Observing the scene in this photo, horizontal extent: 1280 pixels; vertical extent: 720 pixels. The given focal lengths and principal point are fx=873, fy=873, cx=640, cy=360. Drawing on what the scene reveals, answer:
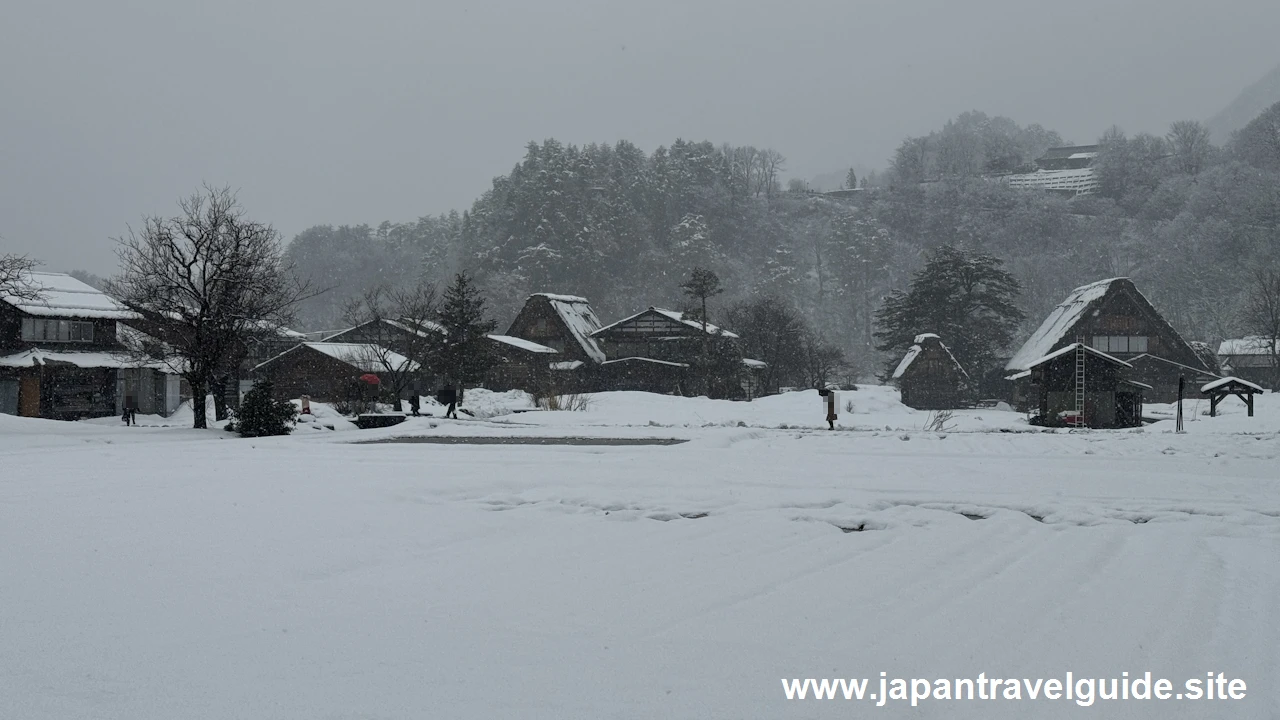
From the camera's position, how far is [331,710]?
12.7ft

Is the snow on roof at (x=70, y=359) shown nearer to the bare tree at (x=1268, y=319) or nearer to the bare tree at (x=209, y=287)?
the bare tree at (x=209, y=287)

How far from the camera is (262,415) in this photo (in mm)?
19969

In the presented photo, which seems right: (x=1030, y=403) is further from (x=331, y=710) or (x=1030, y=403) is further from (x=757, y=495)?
(x=331, y=710)

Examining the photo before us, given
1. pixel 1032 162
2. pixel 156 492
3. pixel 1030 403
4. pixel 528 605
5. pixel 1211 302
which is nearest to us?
pixel 528 605

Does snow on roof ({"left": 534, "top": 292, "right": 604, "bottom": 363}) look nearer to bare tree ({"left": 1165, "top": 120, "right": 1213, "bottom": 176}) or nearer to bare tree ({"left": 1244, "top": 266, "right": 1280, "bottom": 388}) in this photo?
bare tree ({"left": 1244, "top": 266, "right": 1280, "bottom": 388})

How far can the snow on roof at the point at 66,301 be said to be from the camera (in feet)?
120

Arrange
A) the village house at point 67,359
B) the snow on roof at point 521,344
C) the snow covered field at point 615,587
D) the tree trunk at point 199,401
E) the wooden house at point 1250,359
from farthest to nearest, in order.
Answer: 1. the wooden house at point 1250,359
2. the snow on roof at point 521,344
3. the village house at point 67,359
4. the tree trunk at point 199,401
5. the snow covered field at point 615,587

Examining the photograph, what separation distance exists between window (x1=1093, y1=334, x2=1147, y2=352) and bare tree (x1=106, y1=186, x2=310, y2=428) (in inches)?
1640

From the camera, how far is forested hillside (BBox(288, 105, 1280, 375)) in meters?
74.1

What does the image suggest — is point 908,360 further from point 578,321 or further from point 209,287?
point 209,287

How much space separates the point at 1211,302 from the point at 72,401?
3006 inches

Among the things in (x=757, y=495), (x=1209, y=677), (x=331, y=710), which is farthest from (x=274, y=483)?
(x=1209, y=677)

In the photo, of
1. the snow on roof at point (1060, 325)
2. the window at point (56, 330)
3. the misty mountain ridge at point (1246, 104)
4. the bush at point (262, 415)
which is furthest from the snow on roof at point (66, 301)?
the misty mountain ridge at point (1246, 104)

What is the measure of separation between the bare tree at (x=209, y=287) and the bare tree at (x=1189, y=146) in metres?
94.6
